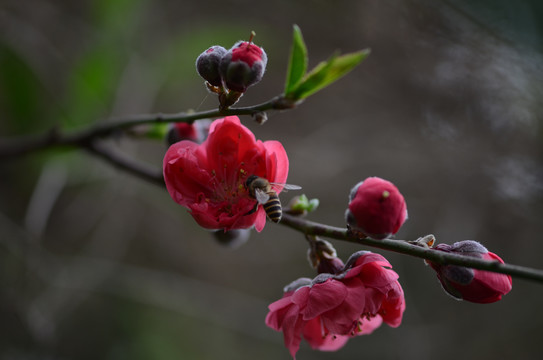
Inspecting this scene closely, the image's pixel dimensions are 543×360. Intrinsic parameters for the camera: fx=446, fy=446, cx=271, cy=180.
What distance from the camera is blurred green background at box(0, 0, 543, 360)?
4.90 ft

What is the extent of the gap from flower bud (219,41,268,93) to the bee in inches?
6.1

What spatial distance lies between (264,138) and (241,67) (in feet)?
4.67

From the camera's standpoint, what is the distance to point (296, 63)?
544mm

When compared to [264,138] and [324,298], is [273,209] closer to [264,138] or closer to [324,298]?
[324,298]

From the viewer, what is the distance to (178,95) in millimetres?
1958

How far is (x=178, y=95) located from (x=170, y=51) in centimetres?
27

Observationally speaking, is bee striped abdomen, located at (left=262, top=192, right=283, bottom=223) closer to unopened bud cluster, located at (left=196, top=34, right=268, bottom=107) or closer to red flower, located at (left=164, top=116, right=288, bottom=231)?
red flower, located at (left=164, top=116, right=288, bottom=231)

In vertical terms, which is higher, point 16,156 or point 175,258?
point 16,156

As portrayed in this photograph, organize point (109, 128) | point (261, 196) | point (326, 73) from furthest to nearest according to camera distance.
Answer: point (109, 128)
point (261, 196)
point (326, 73)

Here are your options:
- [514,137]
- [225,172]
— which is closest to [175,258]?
[225,172]

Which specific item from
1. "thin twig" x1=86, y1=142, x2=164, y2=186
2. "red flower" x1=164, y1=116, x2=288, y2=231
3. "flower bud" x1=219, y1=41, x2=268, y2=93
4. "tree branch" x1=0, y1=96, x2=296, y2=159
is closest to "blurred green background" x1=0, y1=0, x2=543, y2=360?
"tree branch" x1=0, y1=96, x2=296, y2=159

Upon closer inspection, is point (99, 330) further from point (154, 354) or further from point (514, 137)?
point (514, 137)

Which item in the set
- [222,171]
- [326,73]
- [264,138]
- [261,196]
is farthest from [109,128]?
[264,138]

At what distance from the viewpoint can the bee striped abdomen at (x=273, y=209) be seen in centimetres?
62
